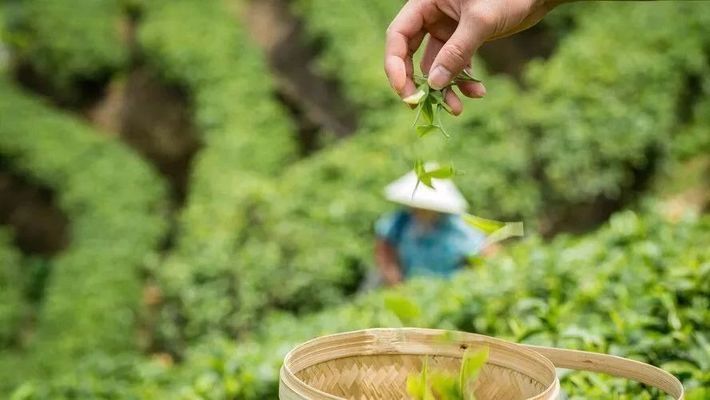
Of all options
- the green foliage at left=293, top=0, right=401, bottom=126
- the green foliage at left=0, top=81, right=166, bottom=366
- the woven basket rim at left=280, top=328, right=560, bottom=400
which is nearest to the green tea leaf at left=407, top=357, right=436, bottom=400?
the woven basket rim at left=280, top=328, right=560, bottom=400

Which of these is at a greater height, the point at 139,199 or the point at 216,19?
the point at 216,19

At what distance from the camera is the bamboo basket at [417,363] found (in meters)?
1.62

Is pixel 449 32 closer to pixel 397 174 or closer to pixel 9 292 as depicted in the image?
pixel 397 174

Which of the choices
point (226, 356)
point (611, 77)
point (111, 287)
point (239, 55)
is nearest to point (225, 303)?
point (111, 287)

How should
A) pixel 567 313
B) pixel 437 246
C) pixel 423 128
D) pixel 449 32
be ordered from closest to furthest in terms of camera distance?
pixel 423 128, pixel 449 32, pixel 567 313, pixel 437 246

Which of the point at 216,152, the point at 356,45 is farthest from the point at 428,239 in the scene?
the point at 356,45

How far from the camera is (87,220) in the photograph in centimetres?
841

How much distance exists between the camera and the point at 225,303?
5.51m

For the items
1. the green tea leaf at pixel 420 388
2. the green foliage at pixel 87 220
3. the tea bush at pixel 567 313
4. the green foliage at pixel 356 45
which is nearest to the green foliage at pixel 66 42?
the green foliage at pixel 87 220

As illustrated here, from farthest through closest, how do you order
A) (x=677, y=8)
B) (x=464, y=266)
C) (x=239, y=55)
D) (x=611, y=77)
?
(x=239, y=55) < (x=677, y=8) < (x=611, y=77) < (x=464, y=266)

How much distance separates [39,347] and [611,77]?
466 cm

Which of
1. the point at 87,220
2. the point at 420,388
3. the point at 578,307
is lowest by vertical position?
the point at 87,220

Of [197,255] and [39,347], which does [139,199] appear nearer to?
[39,347]

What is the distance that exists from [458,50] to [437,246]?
3.40m
